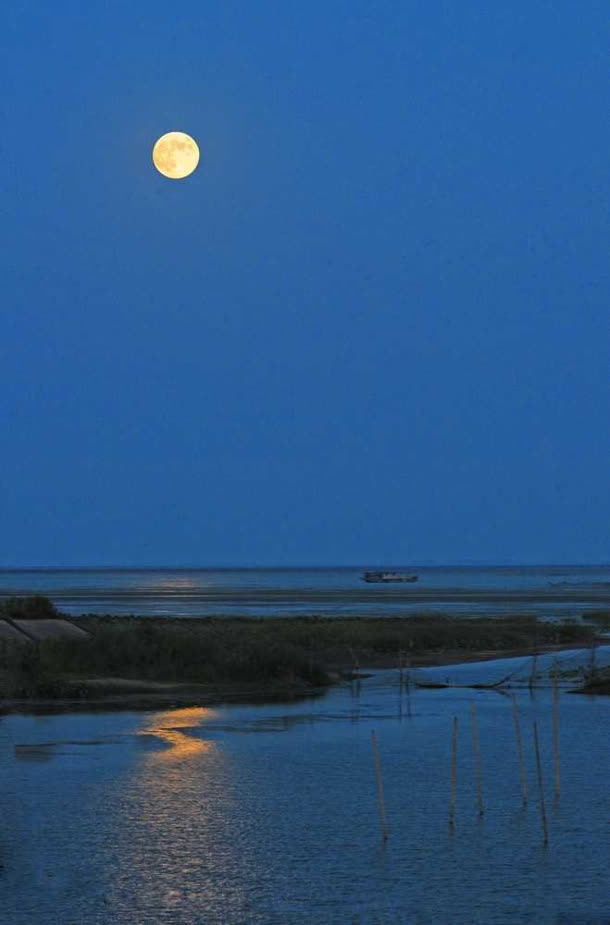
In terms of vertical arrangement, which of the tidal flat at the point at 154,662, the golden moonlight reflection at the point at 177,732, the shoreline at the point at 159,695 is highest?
the tidal flat at the point at 154,662

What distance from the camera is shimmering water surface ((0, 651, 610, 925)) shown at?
17.4 meters

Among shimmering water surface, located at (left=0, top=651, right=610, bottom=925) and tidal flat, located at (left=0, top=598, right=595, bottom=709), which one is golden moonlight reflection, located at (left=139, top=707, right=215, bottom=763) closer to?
shimmering water surface, located at (left=0, top=651, right=610, bottom=925)

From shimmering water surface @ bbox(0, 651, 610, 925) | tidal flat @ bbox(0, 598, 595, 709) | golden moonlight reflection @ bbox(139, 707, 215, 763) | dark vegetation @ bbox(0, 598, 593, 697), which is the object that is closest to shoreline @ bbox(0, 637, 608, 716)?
tidal flat @ bbox(0, 598, 595, 709)

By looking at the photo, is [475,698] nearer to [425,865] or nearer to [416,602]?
[425,865]

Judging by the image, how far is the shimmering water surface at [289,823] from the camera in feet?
57.0

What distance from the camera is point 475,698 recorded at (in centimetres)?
4012

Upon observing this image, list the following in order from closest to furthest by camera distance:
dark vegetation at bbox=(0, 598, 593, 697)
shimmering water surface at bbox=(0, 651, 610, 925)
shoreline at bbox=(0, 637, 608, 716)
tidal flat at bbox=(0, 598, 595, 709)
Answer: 1. shimmering water surface at bbox=(0, 651, 610, 925)
2. shoreline at bbox=(0, 637, 608, 716)
3. tidal flat at bbox=(0, 598, 595, 709)
4. dark vegetation at bbox=(0, 598, 593, 697)

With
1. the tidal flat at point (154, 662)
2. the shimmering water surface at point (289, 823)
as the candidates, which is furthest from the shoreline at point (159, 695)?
the shimmering water surface at point (289, 823)

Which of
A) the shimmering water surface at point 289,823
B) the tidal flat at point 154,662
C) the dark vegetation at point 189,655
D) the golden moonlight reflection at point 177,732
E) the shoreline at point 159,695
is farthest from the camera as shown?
the dark vegetation at point 189,655

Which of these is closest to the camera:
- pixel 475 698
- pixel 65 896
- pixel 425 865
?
pixel 65 896

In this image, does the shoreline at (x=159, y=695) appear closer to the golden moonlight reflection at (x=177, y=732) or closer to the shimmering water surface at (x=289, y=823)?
the golden moonlight reflection at (x=177, y=732)

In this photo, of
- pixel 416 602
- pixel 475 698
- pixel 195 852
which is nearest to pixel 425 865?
pixel 195 852

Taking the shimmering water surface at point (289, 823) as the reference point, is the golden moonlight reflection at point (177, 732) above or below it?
above

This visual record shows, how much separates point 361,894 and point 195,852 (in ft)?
11.1
